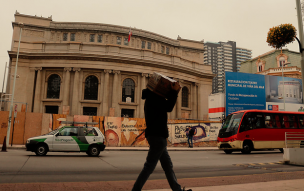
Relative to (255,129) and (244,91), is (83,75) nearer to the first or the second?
(244,91)

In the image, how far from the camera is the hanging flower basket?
915 centimetres

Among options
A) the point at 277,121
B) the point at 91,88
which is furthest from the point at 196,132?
the point at 91,88

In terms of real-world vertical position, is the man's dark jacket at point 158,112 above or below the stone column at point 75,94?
below

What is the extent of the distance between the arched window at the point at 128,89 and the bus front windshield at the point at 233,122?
21.8 metres

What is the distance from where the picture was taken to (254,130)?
58.3 ft

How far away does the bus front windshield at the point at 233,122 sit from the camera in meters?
17.7

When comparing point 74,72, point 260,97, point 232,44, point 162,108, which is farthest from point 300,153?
point 232,44

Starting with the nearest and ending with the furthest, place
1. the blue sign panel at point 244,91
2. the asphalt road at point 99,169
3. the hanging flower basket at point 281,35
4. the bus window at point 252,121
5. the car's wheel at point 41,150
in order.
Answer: the asphalt road at point 99,169 < the hanging flower basket at point 281,35 < the car's wheel at point 41,150 < the bus window at point 252,121 < the blue sign panel at point 244,91

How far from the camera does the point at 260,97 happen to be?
109ft

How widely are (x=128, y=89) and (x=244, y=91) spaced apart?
1647 cm

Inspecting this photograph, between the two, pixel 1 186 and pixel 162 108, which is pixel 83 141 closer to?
pixel 1 186

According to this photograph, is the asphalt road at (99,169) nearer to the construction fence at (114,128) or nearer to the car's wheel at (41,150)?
the car's wheel at (41,150)

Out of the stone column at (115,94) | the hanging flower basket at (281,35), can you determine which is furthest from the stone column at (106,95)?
the hanging flower basket at (281,35)

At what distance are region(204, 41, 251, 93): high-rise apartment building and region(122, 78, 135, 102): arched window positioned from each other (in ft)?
360
